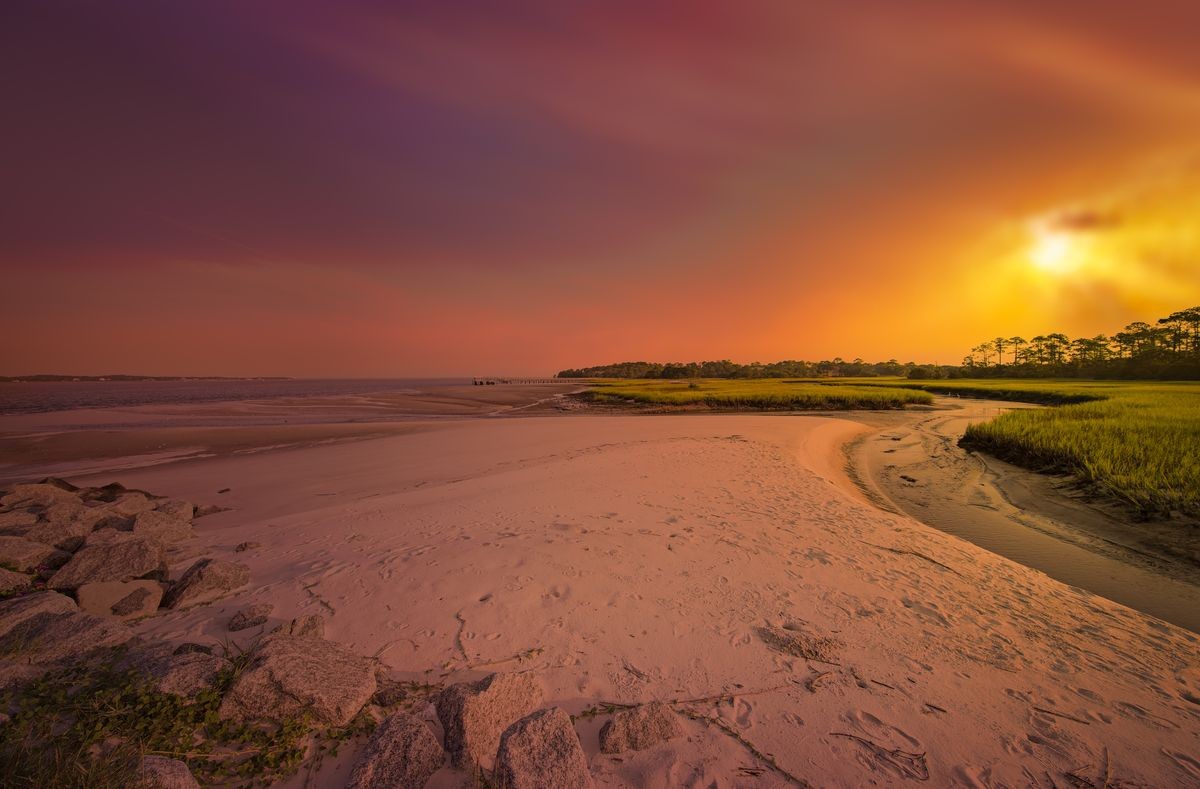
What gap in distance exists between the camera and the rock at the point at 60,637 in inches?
141

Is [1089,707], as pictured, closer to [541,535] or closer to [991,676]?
[991,676]

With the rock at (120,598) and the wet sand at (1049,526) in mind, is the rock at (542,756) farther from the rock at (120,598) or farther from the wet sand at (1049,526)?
the wet sand at (1049,526)

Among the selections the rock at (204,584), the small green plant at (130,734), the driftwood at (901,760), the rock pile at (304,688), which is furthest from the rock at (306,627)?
the driftwood at (901,760)

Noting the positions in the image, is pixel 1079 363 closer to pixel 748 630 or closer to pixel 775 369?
pixel 775 369

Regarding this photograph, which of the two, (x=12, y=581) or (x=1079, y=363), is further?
(x=1079, y=363)

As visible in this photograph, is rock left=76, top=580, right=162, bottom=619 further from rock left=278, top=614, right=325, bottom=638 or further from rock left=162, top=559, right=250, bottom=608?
rock left=278, top=614, right=325, bottom=638

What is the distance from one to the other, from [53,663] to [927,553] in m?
10.6

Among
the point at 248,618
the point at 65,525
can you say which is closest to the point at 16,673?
the point at 248,618

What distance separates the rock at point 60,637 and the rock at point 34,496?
695 centimetres

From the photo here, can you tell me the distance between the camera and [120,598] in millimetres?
5023

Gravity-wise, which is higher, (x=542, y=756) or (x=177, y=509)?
(x=542, y=756)

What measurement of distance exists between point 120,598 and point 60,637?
1.59 meters

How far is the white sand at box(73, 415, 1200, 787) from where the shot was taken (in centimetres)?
314

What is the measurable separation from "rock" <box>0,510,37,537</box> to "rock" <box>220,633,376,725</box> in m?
7.19
